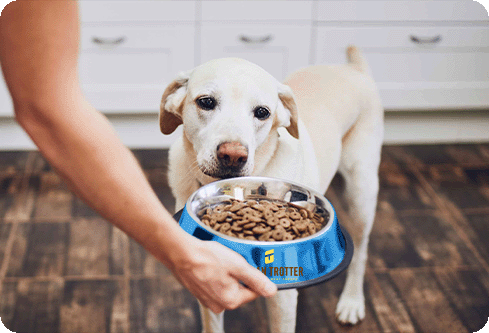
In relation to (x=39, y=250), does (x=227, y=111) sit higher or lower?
higher

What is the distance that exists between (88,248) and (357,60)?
1201mm

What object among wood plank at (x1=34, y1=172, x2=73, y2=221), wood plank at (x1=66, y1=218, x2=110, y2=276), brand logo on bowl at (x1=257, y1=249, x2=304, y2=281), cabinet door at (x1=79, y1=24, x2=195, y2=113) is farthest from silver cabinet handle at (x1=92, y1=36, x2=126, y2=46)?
brand logo on bowl at (x1=257, y1=249, x2=304, y2=281)

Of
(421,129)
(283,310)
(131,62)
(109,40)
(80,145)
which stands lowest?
(421,129)

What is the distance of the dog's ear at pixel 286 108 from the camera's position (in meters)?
1.06

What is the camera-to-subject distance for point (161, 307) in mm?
1648

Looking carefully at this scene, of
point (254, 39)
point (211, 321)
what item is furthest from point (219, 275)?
point (254, 39)

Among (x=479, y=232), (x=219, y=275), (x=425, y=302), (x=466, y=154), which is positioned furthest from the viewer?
(x=466, y=154)

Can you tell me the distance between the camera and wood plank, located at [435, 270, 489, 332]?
163 cm

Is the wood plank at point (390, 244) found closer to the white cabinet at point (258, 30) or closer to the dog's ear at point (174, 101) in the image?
the white cabinet at point (258, 30)

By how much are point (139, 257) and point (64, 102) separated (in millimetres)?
1355

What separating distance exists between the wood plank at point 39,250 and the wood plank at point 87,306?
12 cm

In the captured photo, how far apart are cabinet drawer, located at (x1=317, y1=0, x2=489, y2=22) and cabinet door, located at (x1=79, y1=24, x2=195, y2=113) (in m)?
0.67

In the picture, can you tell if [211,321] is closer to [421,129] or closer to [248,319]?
[248,319]

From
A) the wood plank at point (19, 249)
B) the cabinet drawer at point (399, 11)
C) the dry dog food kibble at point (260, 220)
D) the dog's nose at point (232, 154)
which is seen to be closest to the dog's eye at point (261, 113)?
the dog's nose at point (232, 154)
